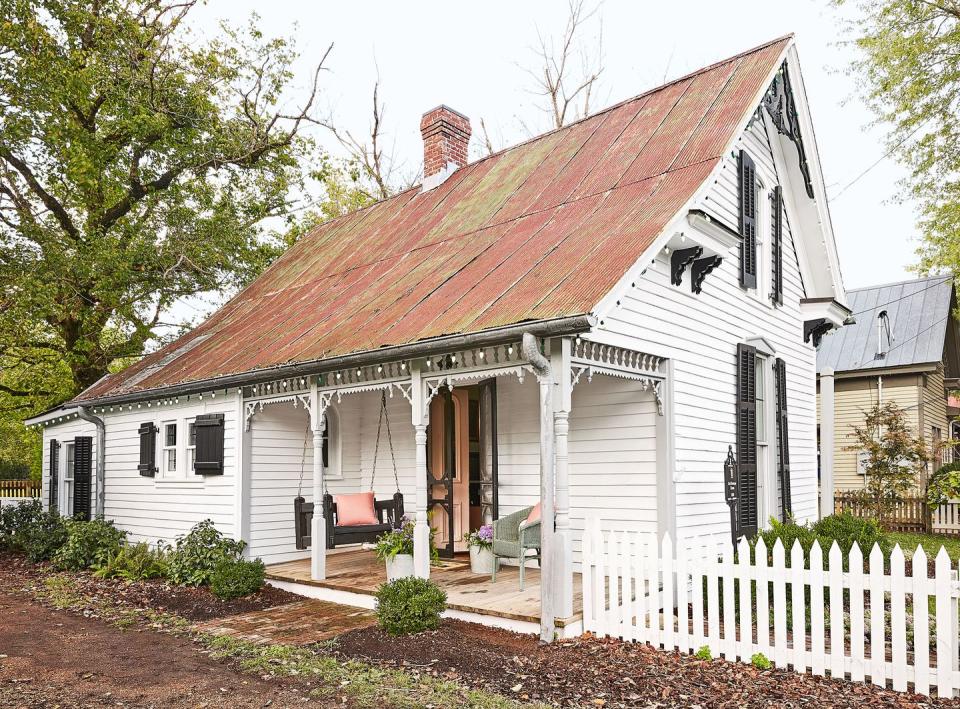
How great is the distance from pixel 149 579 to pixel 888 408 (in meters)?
16.0

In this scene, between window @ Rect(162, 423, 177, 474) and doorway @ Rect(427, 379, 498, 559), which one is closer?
doorway @ Rect(427, 379, 498, 559)

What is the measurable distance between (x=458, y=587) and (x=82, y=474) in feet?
32.5

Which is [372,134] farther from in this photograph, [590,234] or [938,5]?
[590,234]

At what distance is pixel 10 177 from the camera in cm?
1930

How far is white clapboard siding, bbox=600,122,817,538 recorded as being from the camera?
8.54m

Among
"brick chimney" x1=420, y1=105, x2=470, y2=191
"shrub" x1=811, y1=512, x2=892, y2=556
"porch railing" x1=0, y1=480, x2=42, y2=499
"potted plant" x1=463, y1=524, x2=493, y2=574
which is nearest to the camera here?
"potted plant" x1=463, y1=524, x2=493, y2=574

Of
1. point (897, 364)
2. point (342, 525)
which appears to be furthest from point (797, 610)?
point (897, 364)

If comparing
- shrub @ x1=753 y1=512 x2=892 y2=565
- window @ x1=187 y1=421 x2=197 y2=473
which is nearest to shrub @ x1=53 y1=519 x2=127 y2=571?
window @ x1=187 y1=421 x2=197 y2=473

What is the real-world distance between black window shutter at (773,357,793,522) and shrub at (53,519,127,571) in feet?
35.0

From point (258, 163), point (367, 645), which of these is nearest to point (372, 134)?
point (258, 163)

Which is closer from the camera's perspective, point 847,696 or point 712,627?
point 847,696

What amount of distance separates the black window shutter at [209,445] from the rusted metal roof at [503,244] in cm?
72

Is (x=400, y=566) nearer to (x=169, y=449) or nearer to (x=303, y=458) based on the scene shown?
(x=303, y=458)

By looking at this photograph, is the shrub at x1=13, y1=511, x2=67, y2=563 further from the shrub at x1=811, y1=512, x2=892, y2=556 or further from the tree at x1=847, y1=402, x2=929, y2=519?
the tree at x1=847, y1=402, x2=929, y2=519
